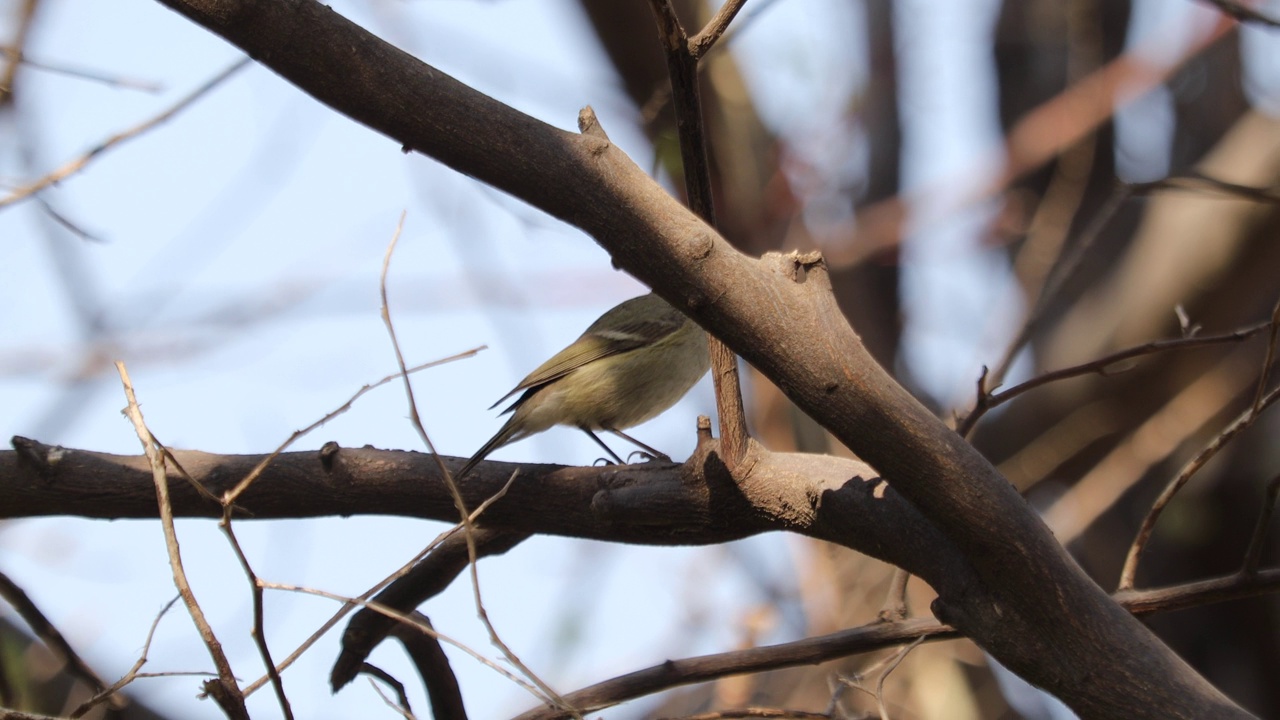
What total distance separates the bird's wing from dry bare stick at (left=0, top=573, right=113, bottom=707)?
2181 mm

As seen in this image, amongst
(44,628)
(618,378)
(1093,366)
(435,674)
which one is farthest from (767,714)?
(618,378)

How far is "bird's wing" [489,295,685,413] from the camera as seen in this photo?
4699mm

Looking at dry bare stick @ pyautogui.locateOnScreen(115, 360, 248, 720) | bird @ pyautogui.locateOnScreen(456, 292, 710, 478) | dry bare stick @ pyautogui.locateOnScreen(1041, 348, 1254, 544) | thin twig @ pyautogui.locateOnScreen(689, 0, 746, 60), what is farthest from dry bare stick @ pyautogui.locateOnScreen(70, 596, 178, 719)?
dry bare stick @ pyautogui.locateOnScreen(1041, 348, 1254, 544)

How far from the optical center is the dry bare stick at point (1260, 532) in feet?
6.24

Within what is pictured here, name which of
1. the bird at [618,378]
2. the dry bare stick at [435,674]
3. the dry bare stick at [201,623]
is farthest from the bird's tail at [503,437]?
the dry bare stick at [201,623]

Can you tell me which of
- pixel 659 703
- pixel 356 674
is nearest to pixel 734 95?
pixel 659 703

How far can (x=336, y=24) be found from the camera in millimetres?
1690

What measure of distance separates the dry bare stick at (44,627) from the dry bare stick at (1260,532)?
2.48 meters

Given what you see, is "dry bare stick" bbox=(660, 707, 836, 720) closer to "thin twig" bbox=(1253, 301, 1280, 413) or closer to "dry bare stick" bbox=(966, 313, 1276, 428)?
"dry bare stick" bbox=(966, 313, 1276, 428)

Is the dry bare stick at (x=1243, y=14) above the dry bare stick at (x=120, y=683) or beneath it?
above

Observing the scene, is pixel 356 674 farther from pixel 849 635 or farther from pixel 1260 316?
pixel 1260 316

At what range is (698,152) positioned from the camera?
1.96 metres

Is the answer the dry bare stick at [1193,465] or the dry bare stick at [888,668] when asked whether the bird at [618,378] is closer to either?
the dry bare stick at [888,668]

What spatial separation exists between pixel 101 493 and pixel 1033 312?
2483mm
